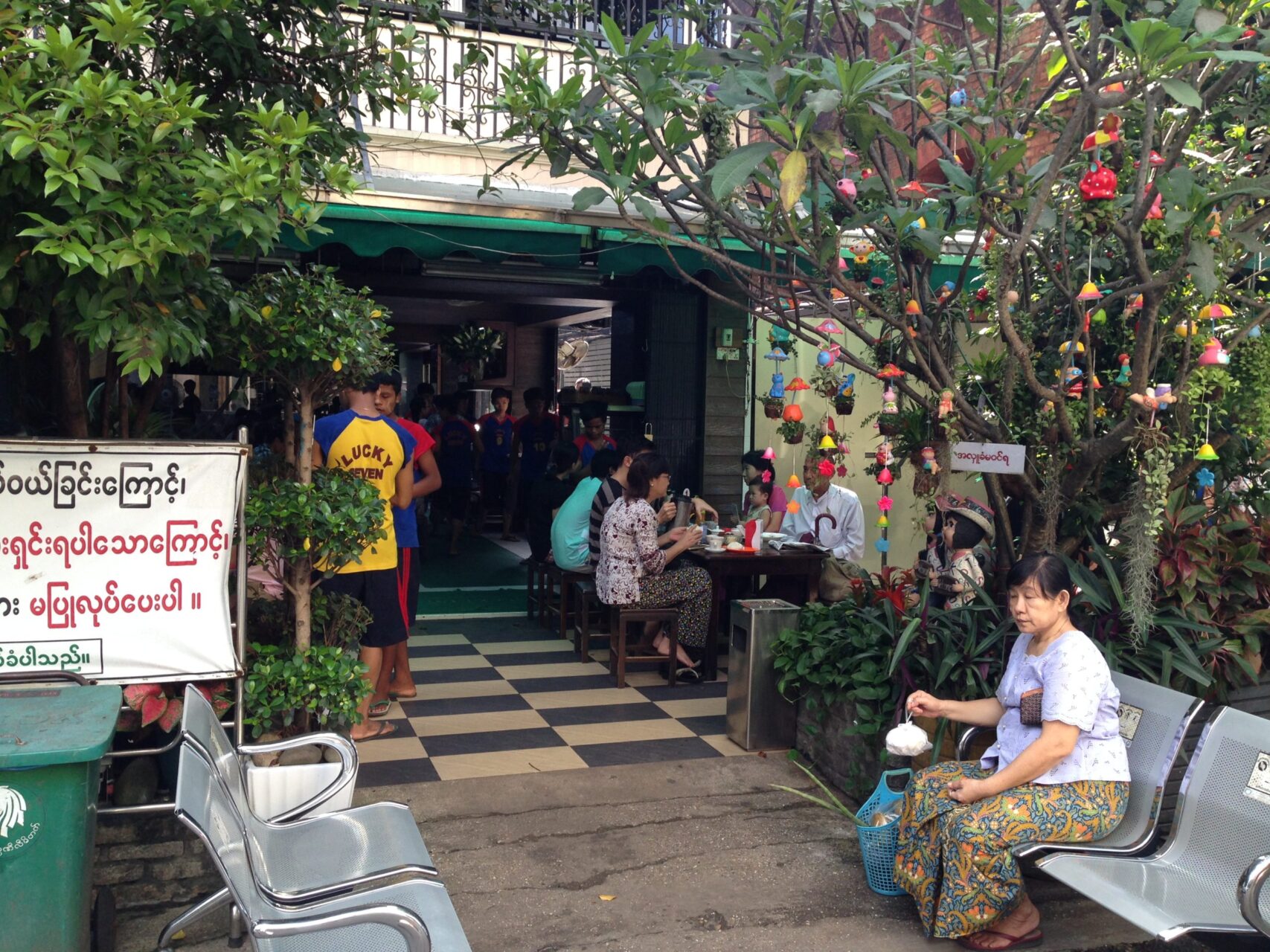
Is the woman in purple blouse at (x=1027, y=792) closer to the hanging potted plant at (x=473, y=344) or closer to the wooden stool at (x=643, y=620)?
the wooden stool at (x=643, y=620)

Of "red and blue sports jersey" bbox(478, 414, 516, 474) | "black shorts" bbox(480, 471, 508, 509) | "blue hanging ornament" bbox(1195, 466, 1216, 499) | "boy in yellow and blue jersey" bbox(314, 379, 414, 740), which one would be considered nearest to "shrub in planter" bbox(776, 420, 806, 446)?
"blue hanging ornament" bbox(1195, 466, 1216, 499)

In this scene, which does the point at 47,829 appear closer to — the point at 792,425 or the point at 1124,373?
the point at 1124,373

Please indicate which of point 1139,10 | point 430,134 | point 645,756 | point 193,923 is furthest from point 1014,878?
point 430,134

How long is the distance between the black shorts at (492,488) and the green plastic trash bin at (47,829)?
1084 centimetres

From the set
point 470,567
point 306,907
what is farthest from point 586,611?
point 306,907

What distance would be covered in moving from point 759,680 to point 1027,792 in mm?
2208

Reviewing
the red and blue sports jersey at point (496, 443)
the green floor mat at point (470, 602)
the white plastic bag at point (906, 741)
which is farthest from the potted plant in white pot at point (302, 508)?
the red and blue sports jersey at point (496, 443)

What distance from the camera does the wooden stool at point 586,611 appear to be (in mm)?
7602

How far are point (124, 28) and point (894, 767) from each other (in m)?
3.88

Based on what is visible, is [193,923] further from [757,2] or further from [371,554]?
[757,2]

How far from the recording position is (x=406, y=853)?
10.9 ft

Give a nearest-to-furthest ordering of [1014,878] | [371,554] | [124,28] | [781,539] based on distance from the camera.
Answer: [124,28] → [1014,878] → [371,554] → [781,539]

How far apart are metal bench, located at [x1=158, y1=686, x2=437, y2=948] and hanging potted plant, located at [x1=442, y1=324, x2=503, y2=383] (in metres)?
11.2

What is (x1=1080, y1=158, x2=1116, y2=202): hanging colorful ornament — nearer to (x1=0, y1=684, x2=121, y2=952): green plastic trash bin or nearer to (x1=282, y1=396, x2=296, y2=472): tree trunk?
(x1=282, y1=396, x2=296, y2=472): tree trunk
